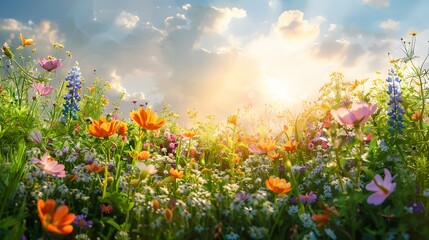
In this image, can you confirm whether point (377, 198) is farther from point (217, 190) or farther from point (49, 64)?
point (49, 64)

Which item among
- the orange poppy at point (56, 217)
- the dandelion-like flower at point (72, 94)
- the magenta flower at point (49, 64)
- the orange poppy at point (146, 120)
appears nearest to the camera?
the orange poppy at point (56, 217)

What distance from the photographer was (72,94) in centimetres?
526

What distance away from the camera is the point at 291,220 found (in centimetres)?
267

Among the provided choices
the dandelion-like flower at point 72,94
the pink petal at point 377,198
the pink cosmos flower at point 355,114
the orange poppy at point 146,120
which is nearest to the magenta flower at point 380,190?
the pink petal at point 377,198

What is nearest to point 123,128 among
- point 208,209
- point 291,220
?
point 208,209

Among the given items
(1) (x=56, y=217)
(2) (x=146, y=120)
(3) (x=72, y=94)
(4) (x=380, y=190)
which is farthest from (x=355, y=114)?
(3) (x=72, y=94)

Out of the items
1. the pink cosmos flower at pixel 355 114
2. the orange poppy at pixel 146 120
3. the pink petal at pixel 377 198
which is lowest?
the pink petal at pixel 377 198

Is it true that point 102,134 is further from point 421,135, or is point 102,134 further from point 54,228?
point 421,135

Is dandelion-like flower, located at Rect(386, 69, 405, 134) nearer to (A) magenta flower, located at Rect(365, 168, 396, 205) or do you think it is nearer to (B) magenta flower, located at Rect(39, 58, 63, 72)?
(A) magenta flower, located at Rect(365, 168, 396, 205)

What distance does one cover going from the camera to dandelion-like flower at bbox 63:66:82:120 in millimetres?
5246

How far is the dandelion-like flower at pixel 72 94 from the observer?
5.25 m

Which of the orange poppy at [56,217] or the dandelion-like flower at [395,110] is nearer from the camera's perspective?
the orange poppy at [56,217]

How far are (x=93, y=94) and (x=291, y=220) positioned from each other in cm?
584

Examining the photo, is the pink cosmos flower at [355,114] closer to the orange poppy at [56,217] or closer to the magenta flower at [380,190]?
the magenta flower at [380,190]
